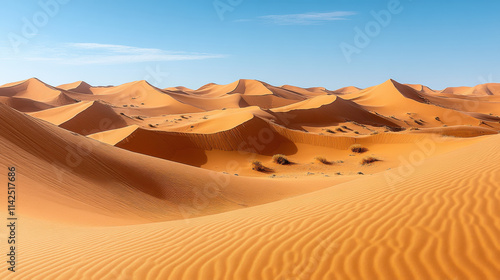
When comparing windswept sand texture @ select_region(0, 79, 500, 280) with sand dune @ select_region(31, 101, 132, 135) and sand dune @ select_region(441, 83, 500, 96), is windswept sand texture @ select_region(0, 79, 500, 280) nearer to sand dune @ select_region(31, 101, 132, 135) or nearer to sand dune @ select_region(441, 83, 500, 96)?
sand dune @ select_region(31, 101, 132, 135)

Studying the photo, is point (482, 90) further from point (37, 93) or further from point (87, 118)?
point (37, 93)

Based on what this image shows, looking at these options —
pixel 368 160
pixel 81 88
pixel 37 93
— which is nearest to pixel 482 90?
pixel 368 160

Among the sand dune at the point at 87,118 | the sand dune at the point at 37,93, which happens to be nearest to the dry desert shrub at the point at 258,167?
the sand dune at the point at 87,118

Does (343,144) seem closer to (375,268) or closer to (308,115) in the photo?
(308,115)

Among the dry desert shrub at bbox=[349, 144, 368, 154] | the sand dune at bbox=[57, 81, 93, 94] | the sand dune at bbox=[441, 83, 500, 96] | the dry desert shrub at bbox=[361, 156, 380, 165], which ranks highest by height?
the sand dune at bbox=[441, 83, 500, 96]

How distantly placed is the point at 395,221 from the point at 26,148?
10.3 m

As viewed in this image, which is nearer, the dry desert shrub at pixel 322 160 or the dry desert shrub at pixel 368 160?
the dry desert shrub at pixel 368 160

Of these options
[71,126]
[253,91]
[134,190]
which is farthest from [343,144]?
[253,91]

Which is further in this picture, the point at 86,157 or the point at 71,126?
the point at 71,126

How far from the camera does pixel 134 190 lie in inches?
415

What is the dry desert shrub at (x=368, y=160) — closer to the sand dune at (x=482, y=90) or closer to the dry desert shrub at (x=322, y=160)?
the dry desert shrub at (x=322, y=160)

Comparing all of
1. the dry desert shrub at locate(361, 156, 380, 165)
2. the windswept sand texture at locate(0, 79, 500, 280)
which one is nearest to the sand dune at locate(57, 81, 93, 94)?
the windswept sand texture at locate(0, 79, 500, 280)

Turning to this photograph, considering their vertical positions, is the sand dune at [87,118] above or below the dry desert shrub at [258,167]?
above

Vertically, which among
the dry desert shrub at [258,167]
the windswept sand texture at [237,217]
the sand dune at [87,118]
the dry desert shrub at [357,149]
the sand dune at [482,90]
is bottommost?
the windswept sand texture at [237,217]
